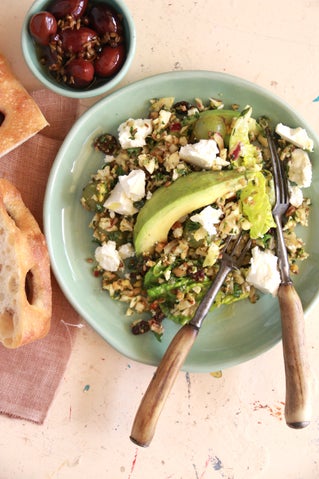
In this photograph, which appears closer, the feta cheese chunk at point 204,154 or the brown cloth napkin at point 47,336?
the feta cheese chunk at point 204,154

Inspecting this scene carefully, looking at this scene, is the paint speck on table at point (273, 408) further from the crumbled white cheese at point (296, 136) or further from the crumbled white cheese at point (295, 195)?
the crumbled white cheese at point (296, 136)

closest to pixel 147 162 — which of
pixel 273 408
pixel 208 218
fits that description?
pixel 208 218

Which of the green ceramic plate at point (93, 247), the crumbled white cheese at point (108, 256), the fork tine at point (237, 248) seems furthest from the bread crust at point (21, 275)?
the fork tine at point (237, 248)

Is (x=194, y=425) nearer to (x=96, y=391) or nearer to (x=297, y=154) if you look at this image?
(x=96, y=391)

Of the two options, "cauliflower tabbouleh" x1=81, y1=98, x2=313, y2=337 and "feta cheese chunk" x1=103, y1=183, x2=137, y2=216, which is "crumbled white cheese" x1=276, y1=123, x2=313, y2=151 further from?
"feta cheese chunk" x1=103, y1=183, x2=137, y2=216

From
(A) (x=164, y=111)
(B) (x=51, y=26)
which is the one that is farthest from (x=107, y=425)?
(B) (x=51, y=26)
